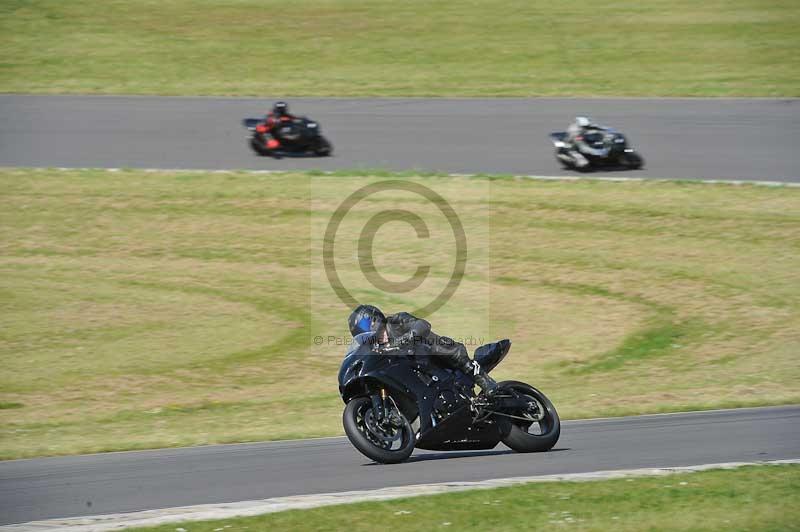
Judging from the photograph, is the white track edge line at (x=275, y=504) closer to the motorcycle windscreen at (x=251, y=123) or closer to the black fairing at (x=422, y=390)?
the black fairing at (x=422, y=390)

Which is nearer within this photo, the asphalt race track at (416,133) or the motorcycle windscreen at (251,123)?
the asphalt race track at (416,133)

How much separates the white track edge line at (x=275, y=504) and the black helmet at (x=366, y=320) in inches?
64.1

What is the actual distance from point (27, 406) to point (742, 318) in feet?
35.7

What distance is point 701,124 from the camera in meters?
27.1

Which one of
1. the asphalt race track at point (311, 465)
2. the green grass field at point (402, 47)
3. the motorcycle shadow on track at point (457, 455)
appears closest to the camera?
Result: the asphalt race track at point (311, 465)

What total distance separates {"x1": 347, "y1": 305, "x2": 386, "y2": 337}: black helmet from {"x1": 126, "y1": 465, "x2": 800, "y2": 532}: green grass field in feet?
6.40

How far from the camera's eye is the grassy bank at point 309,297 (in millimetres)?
13477

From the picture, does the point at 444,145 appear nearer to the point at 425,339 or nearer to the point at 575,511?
the point at 425,339

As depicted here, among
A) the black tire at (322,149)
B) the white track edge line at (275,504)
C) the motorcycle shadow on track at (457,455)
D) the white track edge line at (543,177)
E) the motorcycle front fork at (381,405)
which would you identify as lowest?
the motorcycle shadow on track at (457,455)

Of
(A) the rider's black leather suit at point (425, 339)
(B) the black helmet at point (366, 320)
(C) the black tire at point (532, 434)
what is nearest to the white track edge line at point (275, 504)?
(C) the black tire at point (532, 434)

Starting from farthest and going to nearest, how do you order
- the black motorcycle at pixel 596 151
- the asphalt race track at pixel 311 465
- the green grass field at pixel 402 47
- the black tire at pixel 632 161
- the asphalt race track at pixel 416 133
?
the green grass field at pixel 402 47 → the asphalt race track at pixel 416 133 → the black tire at pixel 632 161 → the black motorcycle at pixel 596 151 → the asphalt race track at pixel 311 465

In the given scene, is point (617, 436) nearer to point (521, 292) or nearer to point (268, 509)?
point (268, 509)

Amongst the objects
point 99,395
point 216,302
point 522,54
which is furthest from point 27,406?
point 522,54

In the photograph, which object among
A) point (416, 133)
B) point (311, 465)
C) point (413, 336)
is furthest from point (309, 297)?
point (416, 133)
